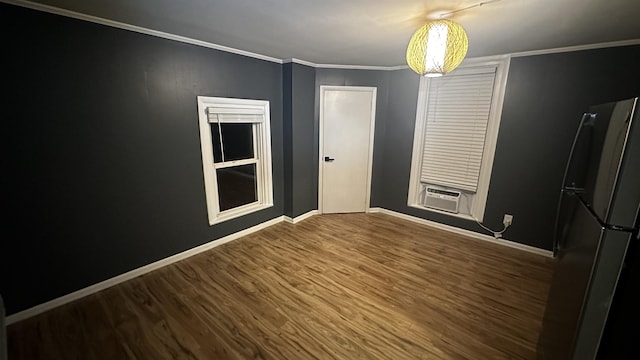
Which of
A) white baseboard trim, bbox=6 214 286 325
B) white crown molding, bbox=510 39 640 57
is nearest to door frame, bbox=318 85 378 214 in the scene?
white baseboard trim, bbox=6 214 286 325

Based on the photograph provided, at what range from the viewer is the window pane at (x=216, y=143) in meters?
2.85

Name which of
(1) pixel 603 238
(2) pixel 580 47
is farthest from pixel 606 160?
(2) pixel 580 47

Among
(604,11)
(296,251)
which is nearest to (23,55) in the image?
(296,251)

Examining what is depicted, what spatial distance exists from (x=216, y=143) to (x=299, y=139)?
112cm

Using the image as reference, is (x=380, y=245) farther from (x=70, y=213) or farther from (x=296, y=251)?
(x=70, y=213)

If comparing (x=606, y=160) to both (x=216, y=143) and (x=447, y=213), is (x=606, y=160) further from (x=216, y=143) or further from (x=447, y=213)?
(x=216, y=143)

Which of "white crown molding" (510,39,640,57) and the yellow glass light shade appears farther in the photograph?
"white crown molding" (510,39,640,57)

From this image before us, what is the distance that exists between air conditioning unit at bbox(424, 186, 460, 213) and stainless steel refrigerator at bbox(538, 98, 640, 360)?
2.33 meters

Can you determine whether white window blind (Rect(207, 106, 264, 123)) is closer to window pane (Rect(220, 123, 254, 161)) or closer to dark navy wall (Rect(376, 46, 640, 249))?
window pane (Rect(220, 123, 254, 161))

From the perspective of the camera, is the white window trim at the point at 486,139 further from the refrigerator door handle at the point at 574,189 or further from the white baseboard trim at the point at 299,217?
the refrigerator door handle at the point at 574,189

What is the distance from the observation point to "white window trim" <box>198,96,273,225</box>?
2713 millimetres

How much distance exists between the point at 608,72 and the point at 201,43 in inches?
156

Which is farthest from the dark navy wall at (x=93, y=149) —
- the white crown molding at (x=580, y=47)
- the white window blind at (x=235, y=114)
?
the white crown molding at (x=580, y=47)

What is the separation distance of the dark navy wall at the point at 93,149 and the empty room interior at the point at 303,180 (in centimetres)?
1
